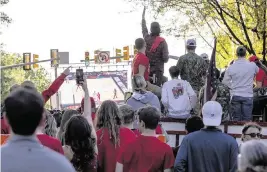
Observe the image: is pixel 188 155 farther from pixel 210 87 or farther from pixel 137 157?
pixel 210 87

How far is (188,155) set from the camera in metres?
7.27

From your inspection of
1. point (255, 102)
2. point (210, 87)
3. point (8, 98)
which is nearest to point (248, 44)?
point (255, 102)

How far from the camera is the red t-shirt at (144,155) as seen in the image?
6.89 m

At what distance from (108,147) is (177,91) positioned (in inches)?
166

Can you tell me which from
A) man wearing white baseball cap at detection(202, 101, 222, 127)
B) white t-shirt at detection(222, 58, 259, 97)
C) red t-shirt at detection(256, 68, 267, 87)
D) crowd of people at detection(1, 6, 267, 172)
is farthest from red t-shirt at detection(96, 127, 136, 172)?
red t-shirt at detection(256, 68, 267, 87)

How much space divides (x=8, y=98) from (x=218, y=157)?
3560 millimetres

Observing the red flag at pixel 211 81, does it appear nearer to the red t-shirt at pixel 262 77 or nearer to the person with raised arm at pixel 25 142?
the red t-shirt at pixel 262 77

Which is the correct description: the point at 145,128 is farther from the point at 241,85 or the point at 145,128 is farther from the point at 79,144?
the point at 241,85

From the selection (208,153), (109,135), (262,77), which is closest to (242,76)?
(262,77)

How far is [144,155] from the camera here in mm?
6898

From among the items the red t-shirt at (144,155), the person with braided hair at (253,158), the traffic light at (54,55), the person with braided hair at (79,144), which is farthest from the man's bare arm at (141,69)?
the traffic light at (54,55)

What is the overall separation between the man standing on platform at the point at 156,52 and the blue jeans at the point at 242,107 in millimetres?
1914

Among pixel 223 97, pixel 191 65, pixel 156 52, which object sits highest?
pixel 156 52

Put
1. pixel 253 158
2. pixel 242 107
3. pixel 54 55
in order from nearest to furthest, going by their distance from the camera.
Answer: pixel 253 158 → pixel 242 107 → pixel 54 55
